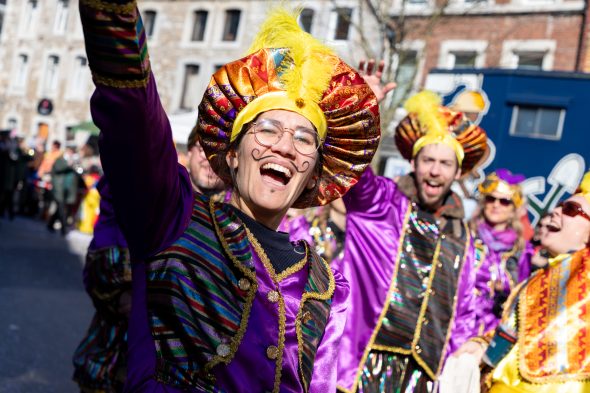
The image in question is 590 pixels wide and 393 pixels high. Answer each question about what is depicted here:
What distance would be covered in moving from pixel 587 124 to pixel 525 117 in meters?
0.84

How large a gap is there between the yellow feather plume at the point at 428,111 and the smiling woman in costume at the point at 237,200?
5.33 ft

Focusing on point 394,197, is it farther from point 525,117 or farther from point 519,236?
point 525,117

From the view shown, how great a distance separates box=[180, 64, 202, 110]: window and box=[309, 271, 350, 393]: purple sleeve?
2400 cm

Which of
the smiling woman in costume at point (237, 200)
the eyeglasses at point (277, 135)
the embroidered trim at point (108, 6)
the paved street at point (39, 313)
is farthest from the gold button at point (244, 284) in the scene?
the paved street at point (39, 313)

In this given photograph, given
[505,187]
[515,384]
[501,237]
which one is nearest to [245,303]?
[515,384]

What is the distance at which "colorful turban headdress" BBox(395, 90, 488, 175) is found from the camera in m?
3.63

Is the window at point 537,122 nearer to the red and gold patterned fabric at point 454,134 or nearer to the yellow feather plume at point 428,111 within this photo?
the red and gold patterned fabric at point 454,134

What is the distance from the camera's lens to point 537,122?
820 centimetres

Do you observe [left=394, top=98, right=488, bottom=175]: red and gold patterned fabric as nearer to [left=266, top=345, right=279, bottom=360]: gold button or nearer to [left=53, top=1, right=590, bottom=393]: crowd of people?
[left=53, top=1, right=590, bottom=393]: crowd of people

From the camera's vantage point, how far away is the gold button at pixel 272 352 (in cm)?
164

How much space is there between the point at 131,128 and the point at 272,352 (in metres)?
0.69

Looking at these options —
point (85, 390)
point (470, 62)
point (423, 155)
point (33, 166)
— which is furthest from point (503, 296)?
point (470, 62)

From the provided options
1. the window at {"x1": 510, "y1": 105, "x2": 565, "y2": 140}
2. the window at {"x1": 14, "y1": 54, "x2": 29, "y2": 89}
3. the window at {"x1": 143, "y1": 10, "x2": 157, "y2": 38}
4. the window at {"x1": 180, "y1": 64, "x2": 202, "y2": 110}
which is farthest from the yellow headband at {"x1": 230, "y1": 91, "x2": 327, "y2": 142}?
the window at {"x1": 14, "y1": 54, "x2": 29, "y2": 89}

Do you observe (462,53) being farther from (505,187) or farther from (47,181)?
(505,187)
